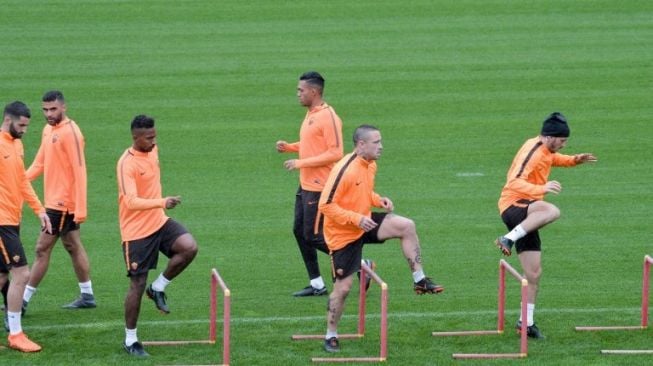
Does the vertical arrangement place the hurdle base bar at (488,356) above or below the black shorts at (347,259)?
below

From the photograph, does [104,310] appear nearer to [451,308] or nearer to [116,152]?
[451,308]

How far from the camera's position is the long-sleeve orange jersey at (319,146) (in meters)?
14.0

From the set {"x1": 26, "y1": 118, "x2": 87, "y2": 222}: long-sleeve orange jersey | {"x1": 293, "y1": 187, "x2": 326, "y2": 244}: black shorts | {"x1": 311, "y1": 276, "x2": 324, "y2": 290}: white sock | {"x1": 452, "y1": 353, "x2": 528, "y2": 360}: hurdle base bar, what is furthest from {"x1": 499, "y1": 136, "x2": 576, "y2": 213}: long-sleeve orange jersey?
{"x1": 26, "y1": 118, "x2": 87, "y2": 222}: long-sleeve orange jersey

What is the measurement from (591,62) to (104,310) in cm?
Answer: 1413

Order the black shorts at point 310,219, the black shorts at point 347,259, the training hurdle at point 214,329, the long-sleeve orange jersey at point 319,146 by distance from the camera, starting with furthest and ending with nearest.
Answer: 1. the black shorts at point 310,219
2. the long-sleeve orange jersey at point 319,146
3. the black shorts at point 347,259
4. the training hurdle at point 214,329

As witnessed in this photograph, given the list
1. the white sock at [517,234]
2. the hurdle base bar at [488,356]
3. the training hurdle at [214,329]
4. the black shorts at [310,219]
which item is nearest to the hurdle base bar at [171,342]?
the training hurdle at [214,329]

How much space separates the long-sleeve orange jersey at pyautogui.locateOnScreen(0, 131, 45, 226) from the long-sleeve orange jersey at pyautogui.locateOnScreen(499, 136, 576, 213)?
4421 millimetres

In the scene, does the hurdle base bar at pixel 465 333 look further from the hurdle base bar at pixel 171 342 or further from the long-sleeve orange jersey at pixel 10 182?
the long-sleeve orange jersey at pixel 10 182

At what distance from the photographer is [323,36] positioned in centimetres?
2680

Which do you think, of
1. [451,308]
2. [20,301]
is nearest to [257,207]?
[451,308]

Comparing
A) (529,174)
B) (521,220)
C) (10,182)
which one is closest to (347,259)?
(521,220)

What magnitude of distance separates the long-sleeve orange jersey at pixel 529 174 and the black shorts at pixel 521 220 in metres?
0.05

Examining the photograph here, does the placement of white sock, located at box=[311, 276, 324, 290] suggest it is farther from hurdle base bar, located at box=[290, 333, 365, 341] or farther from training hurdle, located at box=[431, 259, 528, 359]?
training hurdle, located at box=[431, 259, 528, 359]

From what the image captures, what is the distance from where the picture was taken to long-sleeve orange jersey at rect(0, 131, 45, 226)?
12289 millimetres
